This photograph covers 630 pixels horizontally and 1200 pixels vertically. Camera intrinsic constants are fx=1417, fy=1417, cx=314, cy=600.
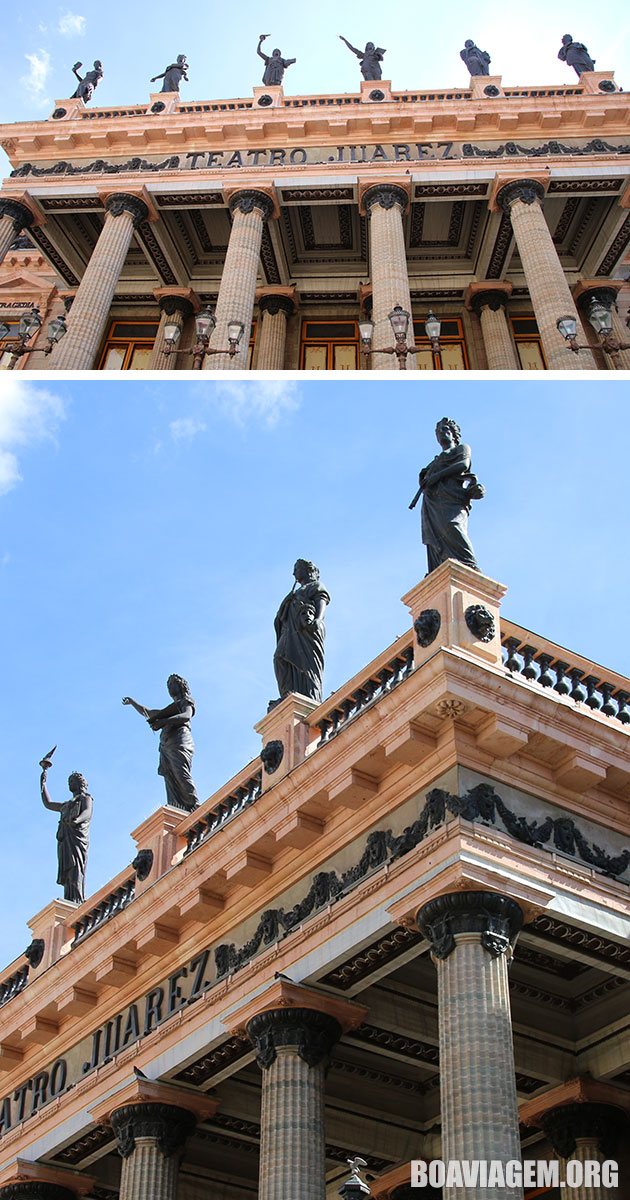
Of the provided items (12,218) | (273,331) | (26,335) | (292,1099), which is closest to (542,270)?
(273,331)

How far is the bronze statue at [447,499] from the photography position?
59.5 feet

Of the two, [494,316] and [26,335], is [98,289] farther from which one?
[494,316]

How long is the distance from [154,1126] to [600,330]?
2296 cm

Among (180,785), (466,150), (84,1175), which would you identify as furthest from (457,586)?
(466,150)

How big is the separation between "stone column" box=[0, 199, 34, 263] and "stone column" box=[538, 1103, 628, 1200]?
29.3 metres

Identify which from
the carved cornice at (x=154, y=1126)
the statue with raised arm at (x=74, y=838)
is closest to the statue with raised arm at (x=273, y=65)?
the statue with raised arm at (x=74, y=838)

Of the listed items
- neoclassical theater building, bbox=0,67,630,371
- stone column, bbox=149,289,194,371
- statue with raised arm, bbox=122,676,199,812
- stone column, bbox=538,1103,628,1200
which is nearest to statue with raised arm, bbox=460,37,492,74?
neoclassical theater building, bbox=0,67,630,371

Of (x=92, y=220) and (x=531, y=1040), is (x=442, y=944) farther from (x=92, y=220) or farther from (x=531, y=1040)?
(x=92, y=220)

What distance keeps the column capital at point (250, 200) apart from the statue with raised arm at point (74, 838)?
1819 centimetres

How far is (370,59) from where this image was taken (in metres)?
43.8

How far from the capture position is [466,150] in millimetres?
39062

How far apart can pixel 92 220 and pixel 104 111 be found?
3654mm

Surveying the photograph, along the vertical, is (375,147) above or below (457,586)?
above

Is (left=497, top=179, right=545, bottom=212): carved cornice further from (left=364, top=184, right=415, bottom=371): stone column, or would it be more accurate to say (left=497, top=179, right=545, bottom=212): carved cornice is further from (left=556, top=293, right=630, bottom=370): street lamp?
(left=556, top=293, right=630, bottom=370): street lamp
